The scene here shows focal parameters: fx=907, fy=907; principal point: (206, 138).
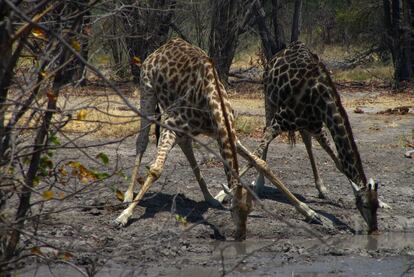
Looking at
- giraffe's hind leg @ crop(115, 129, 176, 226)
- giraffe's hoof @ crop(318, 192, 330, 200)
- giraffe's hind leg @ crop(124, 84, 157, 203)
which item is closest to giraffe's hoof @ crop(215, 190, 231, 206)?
giraffe's hind leg @ crop(124, 84, 157, 203)

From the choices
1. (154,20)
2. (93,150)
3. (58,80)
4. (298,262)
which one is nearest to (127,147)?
(93,150)

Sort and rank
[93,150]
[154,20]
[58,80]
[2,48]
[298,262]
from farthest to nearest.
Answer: [154,20], [93,150], [298,262], [58,80], [2,48]

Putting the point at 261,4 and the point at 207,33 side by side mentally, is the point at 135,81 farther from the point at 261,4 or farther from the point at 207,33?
the point at 261,4

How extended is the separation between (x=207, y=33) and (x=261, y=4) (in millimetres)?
1568

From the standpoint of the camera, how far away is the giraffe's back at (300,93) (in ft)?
33.4

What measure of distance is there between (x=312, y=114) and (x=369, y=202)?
1.35 meters

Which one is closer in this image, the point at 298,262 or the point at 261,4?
the point at 298,262

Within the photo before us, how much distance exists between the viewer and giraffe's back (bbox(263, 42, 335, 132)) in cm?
1018

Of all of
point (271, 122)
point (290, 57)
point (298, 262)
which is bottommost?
point (298, 262)

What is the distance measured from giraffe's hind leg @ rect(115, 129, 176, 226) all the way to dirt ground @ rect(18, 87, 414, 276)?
106mm

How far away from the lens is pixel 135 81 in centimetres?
1828

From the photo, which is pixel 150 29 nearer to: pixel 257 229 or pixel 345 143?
pixel 345 143

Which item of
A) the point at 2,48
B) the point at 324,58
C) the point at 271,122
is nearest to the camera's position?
the point at 2,48

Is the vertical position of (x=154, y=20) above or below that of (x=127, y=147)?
above
